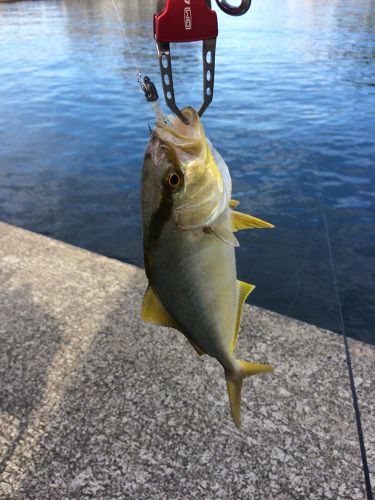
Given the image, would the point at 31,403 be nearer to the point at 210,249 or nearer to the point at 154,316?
the point at 154,316

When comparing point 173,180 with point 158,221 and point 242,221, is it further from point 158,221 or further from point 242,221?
point 242,221

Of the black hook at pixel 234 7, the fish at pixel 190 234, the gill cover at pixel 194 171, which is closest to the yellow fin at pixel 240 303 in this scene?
the fish at pixel 190 234

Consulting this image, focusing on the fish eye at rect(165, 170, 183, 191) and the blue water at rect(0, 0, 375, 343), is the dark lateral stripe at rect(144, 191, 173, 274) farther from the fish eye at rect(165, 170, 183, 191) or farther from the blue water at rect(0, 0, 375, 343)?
the blue water at rect(0, 0, 375, 343)

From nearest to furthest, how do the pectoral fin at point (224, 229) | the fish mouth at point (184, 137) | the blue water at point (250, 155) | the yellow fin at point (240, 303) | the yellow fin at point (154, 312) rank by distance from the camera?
1. the fish mouth at point (184, 137)
2. the pectoral fin at point (224, 229)
3. the yellow fin at point (154, 312)
4. the yellow fin at point (240, 303)
5. the blue water at point (250, 155)

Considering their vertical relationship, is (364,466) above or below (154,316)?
below

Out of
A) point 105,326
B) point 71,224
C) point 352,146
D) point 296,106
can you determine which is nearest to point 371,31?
point 296,106

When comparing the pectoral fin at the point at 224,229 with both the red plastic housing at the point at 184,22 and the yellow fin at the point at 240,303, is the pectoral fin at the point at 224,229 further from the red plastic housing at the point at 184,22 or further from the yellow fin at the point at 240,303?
the red plastic housing at the point at 184,22

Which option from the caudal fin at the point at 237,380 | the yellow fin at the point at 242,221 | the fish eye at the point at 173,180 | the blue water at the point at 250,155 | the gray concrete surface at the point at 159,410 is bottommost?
the blue water at the point at 250,155

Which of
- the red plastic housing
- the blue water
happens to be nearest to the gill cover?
the red plastic housing
